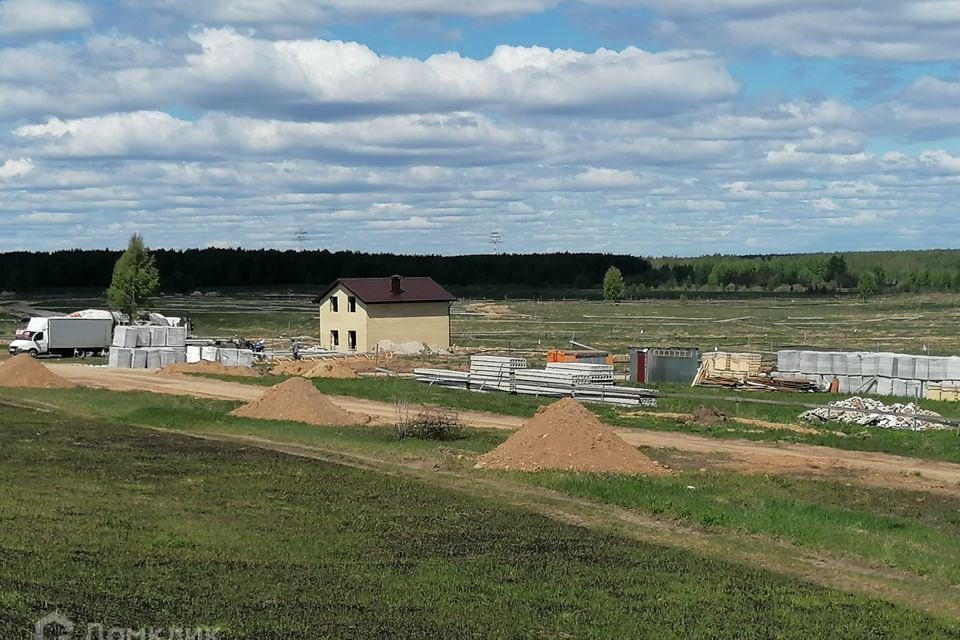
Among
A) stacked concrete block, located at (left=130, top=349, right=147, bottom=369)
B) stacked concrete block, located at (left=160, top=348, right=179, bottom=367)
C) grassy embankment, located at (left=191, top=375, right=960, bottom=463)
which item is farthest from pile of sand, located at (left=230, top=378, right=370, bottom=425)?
stacked concrete block, located at (left=160, top=348, right=179, bottom=367)

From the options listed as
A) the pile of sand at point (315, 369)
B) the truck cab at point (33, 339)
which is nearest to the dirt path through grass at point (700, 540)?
the pile of sand at point (315, 369)

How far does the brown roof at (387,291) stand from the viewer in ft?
234

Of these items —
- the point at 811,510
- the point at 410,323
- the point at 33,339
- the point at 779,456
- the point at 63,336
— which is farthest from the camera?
the point at 410,323

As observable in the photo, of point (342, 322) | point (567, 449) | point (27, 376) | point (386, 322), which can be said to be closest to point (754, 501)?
point (567, 449)

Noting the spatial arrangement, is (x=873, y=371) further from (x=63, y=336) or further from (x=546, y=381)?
(x=63, y=336)

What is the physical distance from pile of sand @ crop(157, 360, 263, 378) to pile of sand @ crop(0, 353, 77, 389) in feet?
25.4

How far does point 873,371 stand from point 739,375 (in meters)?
6.15

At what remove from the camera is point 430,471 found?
27.8 meters

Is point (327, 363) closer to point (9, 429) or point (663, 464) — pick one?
point (9, 429)

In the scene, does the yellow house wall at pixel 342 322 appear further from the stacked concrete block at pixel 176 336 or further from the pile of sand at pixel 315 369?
the stacked concrete block at pixel 176 336

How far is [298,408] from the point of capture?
38.5 meters

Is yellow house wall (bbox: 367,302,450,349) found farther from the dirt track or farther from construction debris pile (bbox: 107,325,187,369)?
the dirt track

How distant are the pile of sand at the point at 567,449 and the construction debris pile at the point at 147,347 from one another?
130ft

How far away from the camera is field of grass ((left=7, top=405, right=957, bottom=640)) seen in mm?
12922
